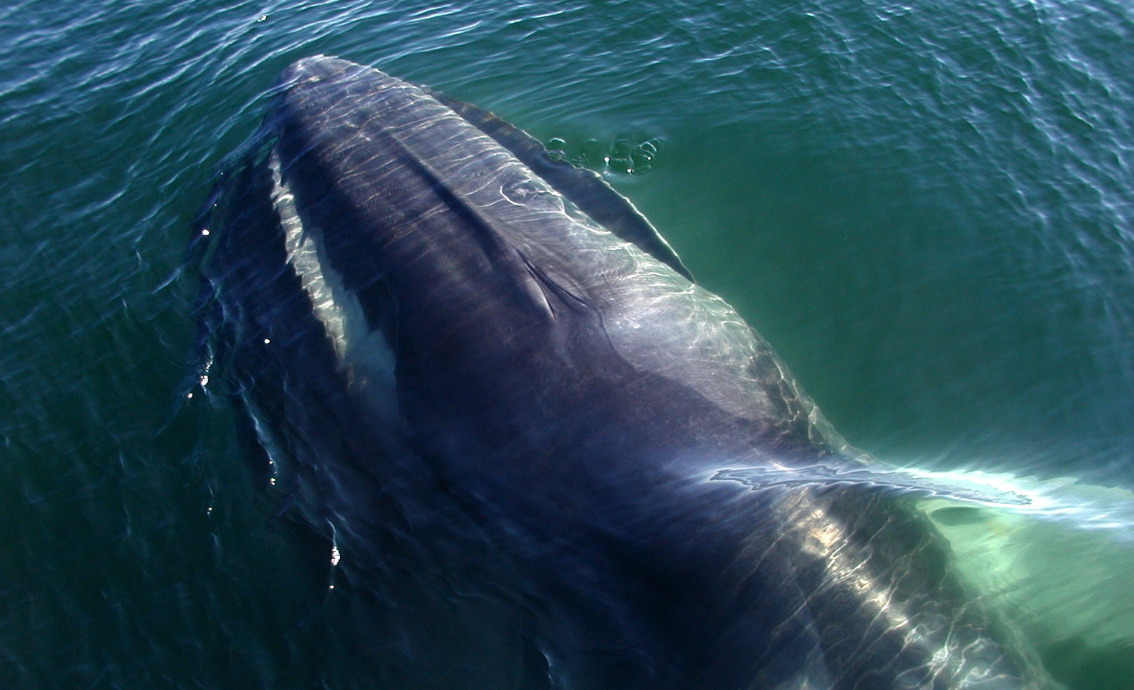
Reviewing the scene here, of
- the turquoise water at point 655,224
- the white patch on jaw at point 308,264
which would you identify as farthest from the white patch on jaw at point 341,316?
the turquoise water at point 655,224

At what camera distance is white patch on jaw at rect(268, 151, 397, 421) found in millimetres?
6984

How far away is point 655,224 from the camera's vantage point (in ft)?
31.2

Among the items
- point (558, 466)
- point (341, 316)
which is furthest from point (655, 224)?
point (558, 466)

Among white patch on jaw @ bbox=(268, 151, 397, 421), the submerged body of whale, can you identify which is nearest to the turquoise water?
the submerged body of whale

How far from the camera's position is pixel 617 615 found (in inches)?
214

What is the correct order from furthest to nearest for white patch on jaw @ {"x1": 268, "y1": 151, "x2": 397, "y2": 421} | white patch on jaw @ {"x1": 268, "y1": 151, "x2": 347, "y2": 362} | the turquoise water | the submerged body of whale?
white patch on jaw @ {"x1": 268, "y1": 151, "x2": 347, "y2": 362} < white patch on jaw @ {"x1": 268, "y1": 151, "x2": 397, "y2": 421} < the turquoise water < the submerged body of whale

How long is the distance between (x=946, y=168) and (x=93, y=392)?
31.9 feet

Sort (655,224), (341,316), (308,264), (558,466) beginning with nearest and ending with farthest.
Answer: (558,466), (341,316), (308,264), (655,224)

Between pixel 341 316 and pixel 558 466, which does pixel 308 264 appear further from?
pixel 558 466

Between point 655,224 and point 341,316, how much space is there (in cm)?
381

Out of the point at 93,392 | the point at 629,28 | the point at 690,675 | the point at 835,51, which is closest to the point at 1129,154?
the point at 835,51

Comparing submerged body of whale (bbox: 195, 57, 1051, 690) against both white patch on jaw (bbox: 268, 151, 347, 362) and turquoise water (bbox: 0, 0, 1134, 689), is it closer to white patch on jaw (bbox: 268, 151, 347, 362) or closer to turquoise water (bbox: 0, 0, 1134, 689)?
white patch on jaw (bbox: 268, 151, 347, 362)

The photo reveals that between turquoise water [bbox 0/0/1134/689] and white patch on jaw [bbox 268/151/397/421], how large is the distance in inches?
51.2

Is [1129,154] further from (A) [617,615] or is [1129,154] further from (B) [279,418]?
(B) [279,418]
